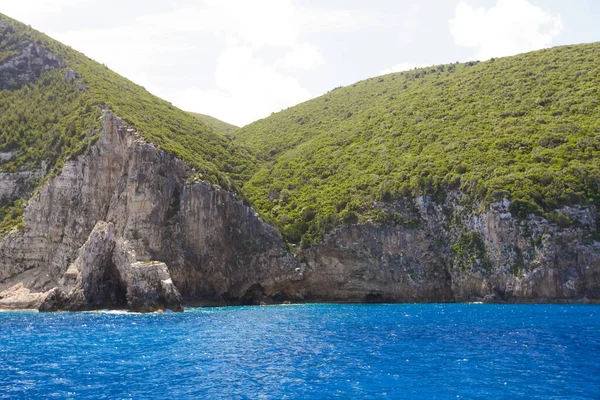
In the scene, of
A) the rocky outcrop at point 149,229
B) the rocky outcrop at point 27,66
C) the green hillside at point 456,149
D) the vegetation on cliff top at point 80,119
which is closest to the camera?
the rocky outcrop at point 149,229

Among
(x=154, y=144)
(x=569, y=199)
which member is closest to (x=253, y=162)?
(x=154, y=144)

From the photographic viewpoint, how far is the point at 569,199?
2200 inches

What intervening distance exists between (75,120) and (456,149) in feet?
168

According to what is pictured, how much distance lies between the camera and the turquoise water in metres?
18.4

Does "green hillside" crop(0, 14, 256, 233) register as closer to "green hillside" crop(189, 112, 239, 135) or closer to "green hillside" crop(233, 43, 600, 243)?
"green hillside" crop(233, 43, 600, 243)

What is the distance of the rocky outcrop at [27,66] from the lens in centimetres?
8169

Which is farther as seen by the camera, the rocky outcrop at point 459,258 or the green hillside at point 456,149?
the green hillside at point 456,149

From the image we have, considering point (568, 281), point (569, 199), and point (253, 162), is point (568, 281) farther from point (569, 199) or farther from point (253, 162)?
point (253, 162)

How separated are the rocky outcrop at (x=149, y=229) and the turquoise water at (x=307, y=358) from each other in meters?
18.9

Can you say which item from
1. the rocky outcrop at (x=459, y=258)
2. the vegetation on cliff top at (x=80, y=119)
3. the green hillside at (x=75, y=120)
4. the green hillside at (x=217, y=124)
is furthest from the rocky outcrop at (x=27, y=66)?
the rocky outcrop at (x=459, y=258)

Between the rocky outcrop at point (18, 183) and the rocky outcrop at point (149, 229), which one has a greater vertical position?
the rocky outcrop at point (18, 183)

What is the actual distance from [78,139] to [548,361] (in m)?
60.8

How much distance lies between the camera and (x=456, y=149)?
2726 inches

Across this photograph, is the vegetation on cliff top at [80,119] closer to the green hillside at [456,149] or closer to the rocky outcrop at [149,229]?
the rocky outcrop at [149,229]
